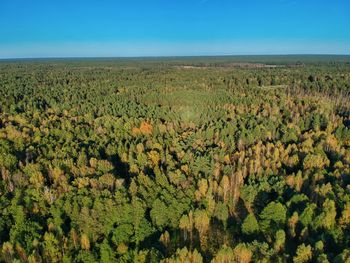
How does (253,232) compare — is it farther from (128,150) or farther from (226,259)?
(128,150)

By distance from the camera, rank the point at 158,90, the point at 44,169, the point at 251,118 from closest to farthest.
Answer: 1. the point at 44,169
2. the point at 251,118
3. the point at 158,90

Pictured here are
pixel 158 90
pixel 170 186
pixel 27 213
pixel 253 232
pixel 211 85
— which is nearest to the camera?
pixel 253 232

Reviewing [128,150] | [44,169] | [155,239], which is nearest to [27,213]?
[44,169]

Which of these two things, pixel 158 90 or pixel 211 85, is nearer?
pixel 158 90

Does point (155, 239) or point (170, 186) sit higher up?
point (170, 186)

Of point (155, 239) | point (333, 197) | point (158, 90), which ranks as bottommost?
point (155, 239)

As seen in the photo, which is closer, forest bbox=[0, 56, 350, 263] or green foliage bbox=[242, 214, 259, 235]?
forest bbox=[0, 56, 350, 263]

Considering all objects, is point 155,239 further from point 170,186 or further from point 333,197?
point 333,197

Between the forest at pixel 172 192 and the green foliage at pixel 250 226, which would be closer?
the forest at pixel 172 192

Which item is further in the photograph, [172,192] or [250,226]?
[172,192]

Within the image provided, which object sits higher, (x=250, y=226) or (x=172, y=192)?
(x=172, y=192)
